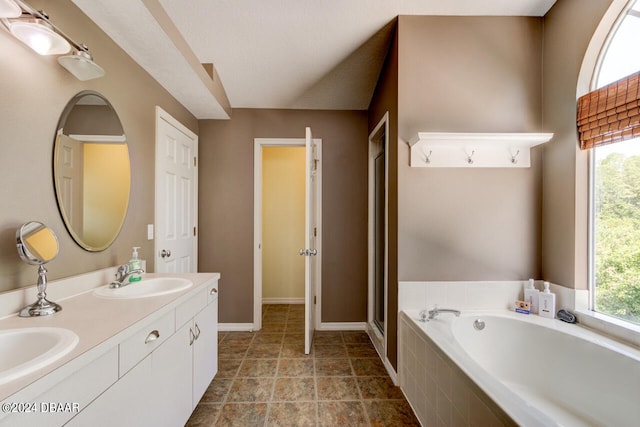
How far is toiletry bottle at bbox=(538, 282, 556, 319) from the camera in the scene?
1754 mm

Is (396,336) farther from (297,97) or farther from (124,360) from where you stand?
(297,97)

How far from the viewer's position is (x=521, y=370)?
1.67 metres

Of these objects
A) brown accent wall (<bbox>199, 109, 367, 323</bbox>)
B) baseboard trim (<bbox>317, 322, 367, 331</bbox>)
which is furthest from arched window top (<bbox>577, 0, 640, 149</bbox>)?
baseboard trim (<bbox>317, 322, 367, 331</bbox>)

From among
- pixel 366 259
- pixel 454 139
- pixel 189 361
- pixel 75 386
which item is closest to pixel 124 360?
pixel 75 386

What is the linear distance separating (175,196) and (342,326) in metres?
2.10

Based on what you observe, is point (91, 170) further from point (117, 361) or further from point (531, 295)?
point (531, 295)

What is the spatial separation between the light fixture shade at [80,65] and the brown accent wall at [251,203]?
1.61 metres

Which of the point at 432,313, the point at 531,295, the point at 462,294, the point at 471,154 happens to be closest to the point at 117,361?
the point at 432,313

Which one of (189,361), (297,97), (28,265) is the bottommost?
(189,361)

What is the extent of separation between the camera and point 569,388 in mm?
1463

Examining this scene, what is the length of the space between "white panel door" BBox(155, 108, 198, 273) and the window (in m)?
2.92

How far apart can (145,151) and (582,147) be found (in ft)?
9.34

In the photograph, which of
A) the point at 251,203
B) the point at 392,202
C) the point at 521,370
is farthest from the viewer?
the point at 251,203

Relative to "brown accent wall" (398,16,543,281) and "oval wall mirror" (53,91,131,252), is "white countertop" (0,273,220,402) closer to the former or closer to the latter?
"oval wall mirror" (53,91,131,252)
